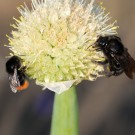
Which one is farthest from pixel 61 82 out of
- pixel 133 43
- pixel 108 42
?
pixel 133 43

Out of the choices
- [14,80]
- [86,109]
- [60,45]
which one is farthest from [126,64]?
[86,109]

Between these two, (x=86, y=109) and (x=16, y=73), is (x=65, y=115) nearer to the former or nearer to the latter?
(x=16, y=73)

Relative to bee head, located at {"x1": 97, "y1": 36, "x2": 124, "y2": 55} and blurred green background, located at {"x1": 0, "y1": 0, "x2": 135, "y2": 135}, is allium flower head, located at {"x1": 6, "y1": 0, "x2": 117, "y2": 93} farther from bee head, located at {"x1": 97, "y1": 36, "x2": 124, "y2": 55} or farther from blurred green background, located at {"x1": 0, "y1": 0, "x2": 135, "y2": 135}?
blurred green background, located at {"x1": 0, "y1": 0, "x2": 135, "y2": 135}

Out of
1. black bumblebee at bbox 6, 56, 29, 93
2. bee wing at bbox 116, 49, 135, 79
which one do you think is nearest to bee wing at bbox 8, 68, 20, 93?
black bumblebee at bbox 6, 56, 29, 93

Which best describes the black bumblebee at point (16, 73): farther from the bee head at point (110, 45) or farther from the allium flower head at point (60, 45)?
the bee head at point (110, 45)

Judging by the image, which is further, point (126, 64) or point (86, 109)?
point (86, 109)

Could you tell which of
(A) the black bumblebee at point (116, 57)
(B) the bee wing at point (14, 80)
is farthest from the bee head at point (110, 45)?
(B) the bee wing at point (14, 80)

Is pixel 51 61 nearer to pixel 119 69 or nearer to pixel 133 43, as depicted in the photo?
pixel 119 69
